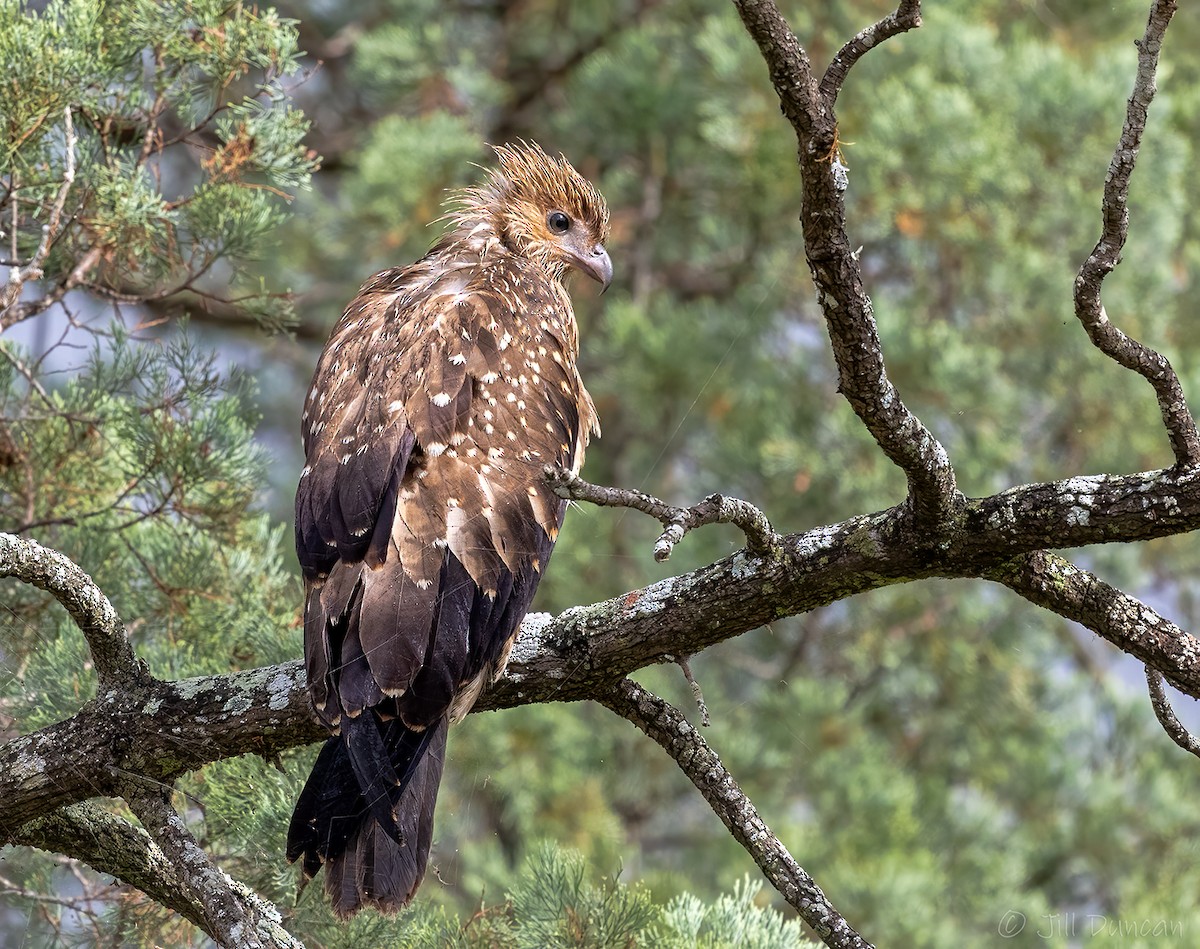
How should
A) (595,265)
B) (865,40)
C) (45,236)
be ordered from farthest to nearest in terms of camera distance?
(595,265) < (45,236) < (865,40)

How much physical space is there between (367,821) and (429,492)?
2.10 ft

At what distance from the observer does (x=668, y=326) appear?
7137 millimetres

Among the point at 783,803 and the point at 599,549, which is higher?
the point at 599,549

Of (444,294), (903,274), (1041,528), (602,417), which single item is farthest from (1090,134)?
(1041,528)

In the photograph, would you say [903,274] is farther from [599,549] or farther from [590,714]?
[590,714]

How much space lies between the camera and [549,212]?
4363 millimetres

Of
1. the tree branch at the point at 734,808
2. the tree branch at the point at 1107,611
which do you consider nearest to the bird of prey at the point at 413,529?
the tree branch at the point at 734,808

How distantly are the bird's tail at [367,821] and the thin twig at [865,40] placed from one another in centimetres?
133

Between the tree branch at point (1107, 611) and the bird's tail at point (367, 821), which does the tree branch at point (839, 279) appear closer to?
the tree branch at point (1107, 611)

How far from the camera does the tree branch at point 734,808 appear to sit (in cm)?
246

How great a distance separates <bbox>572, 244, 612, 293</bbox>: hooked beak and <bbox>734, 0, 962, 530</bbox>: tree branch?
2.08 m

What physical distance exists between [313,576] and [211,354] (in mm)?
1042

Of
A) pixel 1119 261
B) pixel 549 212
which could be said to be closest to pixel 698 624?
pixel 1119 261

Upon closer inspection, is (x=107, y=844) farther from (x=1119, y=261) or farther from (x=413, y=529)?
(x=1119, y=261)
